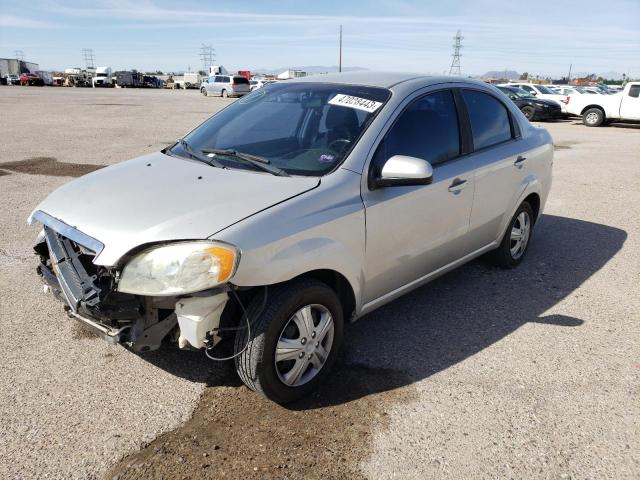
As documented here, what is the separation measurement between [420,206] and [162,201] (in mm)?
1604

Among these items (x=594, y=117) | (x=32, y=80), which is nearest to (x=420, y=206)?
(x=594, y=117)

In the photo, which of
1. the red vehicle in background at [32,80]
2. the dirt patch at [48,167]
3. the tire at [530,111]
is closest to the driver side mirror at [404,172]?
the dirt patch at [48,167]

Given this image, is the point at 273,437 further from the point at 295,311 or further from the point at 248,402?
the point at 295,311

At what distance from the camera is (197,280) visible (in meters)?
2.39

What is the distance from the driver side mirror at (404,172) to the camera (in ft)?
9.53

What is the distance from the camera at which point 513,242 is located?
486 centimetres

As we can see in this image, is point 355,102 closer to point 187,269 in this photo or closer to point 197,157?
point 197,157

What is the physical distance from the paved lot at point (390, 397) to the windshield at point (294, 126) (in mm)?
1292

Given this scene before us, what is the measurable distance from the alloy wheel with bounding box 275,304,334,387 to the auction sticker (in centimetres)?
132

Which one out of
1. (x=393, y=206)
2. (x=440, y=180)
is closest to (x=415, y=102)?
(x=440, y=180)

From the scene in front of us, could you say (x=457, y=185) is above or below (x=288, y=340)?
above

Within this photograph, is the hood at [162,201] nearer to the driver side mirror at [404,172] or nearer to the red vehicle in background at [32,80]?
the driver side mirror at [404,172]

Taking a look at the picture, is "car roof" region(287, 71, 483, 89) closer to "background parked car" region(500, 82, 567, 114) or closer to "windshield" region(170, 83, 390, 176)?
"windshield" region(170, 83, 390, 176)

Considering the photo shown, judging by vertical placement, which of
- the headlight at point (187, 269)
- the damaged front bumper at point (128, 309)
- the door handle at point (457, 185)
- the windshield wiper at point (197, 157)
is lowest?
the damaged front bumper at point (128, 309)
